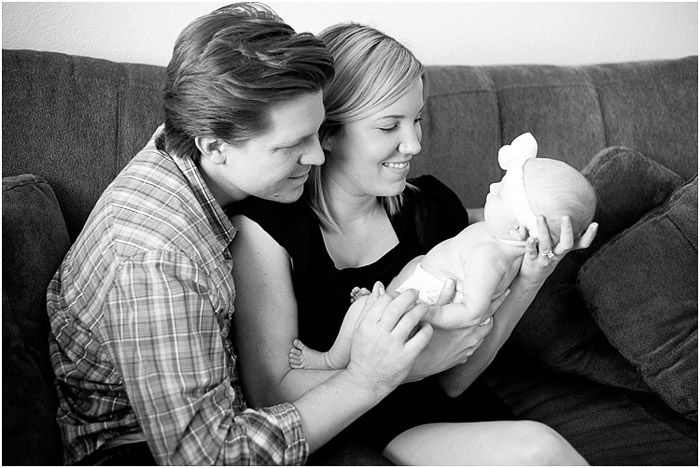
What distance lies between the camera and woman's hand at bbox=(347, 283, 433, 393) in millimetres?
1460

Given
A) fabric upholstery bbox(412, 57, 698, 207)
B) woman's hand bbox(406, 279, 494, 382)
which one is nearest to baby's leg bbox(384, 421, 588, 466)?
woman's hand bbox(406, 279, 494, 382)

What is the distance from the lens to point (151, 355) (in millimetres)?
1345

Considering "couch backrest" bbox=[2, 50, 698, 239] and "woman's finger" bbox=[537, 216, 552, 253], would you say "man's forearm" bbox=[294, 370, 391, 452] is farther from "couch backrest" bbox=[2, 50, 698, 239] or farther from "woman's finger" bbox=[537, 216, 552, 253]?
"couch backrest" bbox=[2, 50, 698, 239]

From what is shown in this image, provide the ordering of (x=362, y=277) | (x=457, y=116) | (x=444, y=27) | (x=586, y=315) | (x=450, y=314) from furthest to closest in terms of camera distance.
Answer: (x=444, y=27)
(x=457, y=116)
(x=586, y=315)
(x=362, y=277)
(x=450, y=314)

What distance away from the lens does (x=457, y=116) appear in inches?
87.0

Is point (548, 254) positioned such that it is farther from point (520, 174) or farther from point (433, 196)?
point (433, 196)

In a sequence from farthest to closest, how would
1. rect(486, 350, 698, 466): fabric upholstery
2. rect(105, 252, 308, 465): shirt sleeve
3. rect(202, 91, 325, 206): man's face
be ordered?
rect(486, 350, 698, 466): fabric upholstery
rect(202, 91, 325, 206): man's face
rect(105, 252, 308, 465): shirt sleeve

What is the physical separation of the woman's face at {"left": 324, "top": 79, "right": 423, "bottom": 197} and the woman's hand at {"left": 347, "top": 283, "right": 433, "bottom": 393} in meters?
0.31

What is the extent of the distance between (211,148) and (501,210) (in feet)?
1.87

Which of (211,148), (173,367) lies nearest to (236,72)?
(211,148)

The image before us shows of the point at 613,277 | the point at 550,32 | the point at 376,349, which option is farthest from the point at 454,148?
the point at 376,349

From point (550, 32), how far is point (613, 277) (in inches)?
41.4

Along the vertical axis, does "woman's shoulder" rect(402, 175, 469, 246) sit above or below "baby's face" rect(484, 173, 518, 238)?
below

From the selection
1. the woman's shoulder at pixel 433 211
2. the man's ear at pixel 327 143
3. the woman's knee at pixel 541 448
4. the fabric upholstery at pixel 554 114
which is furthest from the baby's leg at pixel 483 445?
the fabric upholstery at pixel 554 114
